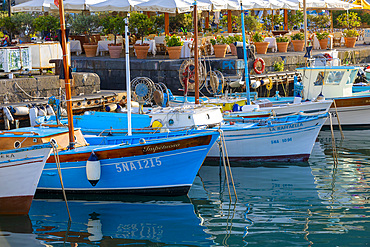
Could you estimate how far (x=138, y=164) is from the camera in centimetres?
1068

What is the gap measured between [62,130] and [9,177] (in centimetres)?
190

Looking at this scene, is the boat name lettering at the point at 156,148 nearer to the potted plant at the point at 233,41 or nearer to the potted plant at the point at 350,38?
the potted plant at the point at 233,41

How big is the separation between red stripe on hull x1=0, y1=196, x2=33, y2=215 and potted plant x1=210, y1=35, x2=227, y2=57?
12.6 m

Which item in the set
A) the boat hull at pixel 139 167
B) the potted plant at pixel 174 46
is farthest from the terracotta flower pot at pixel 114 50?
the boat hull at pixel 139 167

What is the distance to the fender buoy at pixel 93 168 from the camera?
10.5 metres

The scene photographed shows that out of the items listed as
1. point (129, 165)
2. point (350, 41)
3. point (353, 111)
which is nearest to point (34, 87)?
point (129, 165)

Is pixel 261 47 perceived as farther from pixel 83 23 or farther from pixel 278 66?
pixel 83 23

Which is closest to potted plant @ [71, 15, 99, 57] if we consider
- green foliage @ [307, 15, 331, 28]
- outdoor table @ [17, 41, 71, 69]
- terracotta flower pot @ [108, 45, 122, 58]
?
terracotta flower pot @ [108, 45, 122, 58]

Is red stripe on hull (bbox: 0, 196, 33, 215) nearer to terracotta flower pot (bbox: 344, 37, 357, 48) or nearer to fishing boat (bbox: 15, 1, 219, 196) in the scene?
fishing boat (bbox: 15, 1, 219, 196)

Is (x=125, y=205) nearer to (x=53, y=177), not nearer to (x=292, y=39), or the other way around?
(x=53, y=177)

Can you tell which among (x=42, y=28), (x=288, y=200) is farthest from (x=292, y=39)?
(x=288, y=200)

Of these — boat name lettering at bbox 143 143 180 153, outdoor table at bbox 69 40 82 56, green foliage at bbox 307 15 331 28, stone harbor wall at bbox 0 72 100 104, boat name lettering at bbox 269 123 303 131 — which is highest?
green foliage at bbox 307 15 331 28

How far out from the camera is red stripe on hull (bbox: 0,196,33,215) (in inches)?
397

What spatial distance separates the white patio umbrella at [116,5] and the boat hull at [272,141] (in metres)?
8.82
